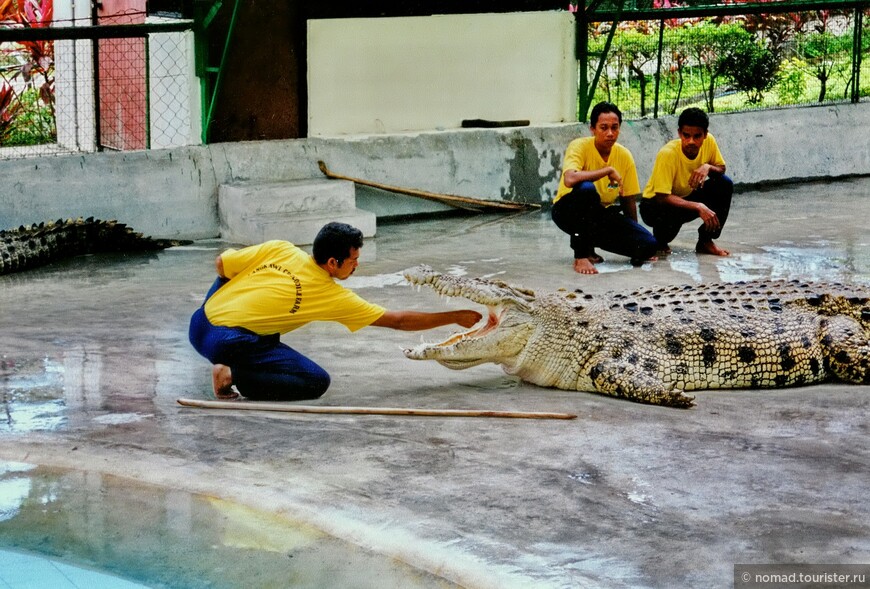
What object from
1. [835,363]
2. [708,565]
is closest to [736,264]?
[835,363]

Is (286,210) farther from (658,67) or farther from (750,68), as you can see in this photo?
(750,68)

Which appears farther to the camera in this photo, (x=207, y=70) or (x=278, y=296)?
(x=207, y=70)

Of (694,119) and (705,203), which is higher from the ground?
(694,119)

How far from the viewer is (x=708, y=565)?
3.40m

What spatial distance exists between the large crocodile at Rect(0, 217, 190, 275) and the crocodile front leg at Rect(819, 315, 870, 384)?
4.81 meters

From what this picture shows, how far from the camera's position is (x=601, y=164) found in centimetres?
791

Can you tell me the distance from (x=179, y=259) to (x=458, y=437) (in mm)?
4193

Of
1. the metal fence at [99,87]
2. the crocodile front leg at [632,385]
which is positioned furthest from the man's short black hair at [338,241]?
the metal fence at [99,87]

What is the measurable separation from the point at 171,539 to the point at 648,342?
7.84 ft

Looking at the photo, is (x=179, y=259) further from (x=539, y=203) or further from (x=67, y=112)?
(x=67, y=112)

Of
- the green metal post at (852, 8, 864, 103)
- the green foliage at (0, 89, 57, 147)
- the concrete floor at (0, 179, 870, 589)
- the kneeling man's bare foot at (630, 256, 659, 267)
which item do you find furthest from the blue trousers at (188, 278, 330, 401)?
the green metal post at (852, 8, 864, 103)

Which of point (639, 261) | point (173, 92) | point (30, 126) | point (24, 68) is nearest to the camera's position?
point (639, 261)

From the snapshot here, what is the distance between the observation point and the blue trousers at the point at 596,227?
7.87 meters

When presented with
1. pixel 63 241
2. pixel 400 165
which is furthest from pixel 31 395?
pixel 400 165
